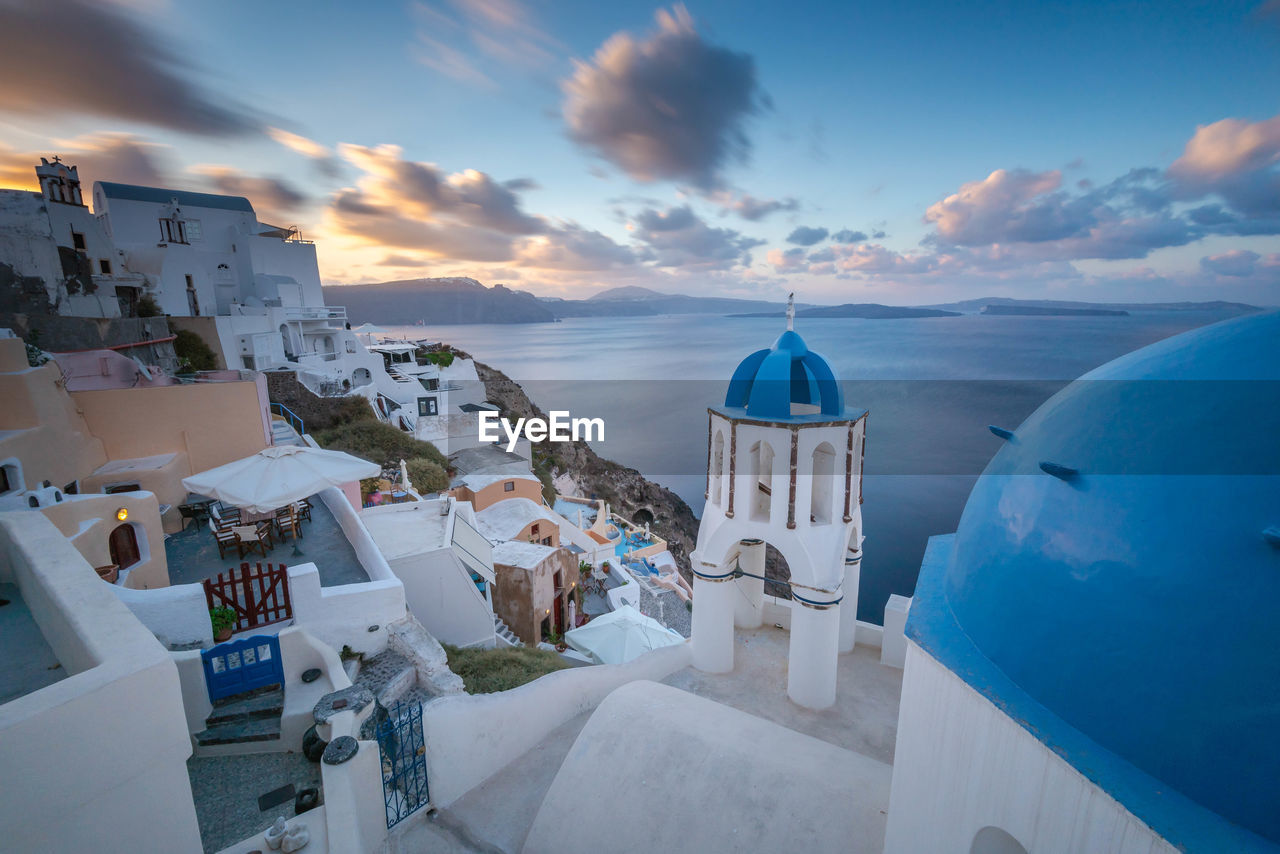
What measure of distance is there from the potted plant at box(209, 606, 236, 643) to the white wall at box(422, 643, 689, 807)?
361 cm

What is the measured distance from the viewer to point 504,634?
13617mm

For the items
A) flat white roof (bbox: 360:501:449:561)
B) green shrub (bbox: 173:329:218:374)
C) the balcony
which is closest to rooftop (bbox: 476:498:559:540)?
flat white roof (bbox: 360:501:449:561)

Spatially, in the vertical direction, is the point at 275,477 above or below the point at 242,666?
above

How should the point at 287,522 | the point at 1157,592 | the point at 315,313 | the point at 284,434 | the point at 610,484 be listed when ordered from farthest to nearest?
the point at 610,484, the point at 315,313, the point at 284,434, the point at 287,522, the point at 1157,592

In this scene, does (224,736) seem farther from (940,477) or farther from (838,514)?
(940,477)

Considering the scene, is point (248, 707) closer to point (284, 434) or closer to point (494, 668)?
point (494, 668)

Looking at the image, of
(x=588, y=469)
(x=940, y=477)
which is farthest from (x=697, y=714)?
(x=940, y=477)

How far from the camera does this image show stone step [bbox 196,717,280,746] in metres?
6.14

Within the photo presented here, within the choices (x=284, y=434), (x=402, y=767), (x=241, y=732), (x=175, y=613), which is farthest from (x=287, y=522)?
(x=284, y=434)

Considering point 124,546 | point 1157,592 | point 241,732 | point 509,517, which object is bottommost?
point 509,517

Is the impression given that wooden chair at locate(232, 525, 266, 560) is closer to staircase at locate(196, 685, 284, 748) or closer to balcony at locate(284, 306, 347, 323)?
staircase at locate(196, 685, 284, 748)

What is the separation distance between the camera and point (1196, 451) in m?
2.53

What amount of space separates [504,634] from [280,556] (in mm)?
5687

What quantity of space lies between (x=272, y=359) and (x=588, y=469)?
2160cm
